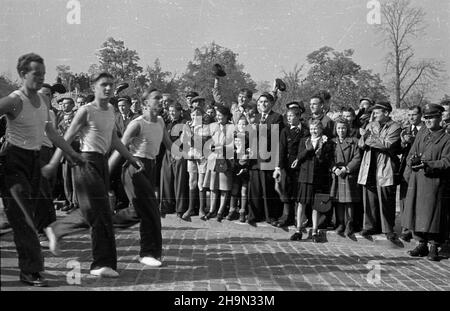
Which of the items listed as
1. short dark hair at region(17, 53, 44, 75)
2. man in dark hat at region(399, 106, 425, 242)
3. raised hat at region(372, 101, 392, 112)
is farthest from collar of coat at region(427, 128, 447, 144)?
short dark hair at region(17, 53, 44, 75)

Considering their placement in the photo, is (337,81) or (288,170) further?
(337,81)

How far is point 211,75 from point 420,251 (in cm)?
611

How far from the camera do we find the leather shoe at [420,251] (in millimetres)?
8352

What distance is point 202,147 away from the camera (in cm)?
1085

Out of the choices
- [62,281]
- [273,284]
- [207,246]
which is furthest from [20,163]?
[207,246]

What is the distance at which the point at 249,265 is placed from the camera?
7.30 metres

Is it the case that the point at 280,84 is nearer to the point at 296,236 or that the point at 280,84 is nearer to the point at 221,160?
the point at 221,160

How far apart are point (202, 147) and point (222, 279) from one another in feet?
15.5

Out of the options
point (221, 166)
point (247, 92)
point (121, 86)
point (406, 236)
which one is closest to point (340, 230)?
point (406, 236)

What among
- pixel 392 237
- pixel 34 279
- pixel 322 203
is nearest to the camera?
pixel 34 279

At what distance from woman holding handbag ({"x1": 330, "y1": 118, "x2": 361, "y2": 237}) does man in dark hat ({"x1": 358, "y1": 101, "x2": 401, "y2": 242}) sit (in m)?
0.15

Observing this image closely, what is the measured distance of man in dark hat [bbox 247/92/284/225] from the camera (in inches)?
404

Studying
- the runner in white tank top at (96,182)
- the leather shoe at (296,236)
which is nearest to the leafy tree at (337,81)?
the leather shoe at (296,236)

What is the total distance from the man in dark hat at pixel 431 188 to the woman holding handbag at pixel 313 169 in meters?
1.54
